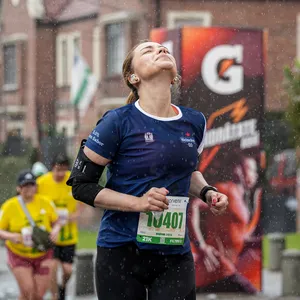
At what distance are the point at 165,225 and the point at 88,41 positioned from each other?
34.9m

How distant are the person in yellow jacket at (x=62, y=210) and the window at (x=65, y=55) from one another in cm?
2929

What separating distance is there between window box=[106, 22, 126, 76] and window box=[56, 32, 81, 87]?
2.66 metres

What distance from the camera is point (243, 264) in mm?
12906

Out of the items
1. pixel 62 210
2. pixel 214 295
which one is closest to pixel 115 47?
pixel 214 295

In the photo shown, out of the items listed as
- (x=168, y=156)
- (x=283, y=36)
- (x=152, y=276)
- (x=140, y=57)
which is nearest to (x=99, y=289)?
(x=152, y=276)

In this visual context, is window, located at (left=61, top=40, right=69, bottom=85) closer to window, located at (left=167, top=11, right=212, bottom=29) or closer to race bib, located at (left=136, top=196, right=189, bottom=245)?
window, located at (left=167, top=11, right=212, bottom=29)

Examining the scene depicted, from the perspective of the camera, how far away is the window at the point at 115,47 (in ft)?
121

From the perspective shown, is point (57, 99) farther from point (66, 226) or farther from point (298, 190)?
point (66, 226)

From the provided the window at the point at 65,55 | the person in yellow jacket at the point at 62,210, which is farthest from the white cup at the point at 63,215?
the window at the point at 65,55

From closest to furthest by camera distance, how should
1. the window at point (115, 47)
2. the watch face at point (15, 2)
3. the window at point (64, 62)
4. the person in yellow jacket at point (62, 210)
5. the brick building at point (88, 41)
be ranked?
the person in yellow jacket at point (62, 210), the brick building at point (88, 41), the window at point (115, 47), the window at point (64, 62), the watch face at point (15, 2)

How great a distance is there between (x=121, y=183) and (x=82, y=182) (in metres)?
0.19

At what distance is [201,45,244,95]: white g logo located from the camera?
12.3m

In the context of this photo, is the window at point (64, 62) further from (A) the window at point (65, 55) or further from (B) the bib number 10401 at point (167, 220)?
(B) the bib number 10401 at point (167, 220)

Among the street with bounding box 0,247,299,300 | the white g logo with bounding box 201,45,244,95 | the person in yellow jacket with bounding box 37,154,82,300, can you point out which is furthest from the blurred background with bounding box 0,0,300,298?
the person in yellow jacket with bounding box 37,154,82,300
